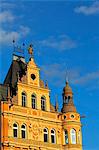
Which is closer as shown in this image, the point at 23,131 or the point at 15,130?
the point at 15,130

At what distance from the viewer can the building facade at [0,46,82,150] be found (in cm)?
6356

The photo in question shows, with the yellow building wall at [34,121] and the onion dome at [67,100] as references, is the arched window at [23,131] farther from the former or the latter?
the onion dome at [67,100]

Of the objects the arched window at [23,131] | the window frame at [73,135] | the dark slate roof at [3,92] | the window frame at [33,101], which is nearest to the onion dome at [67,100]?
the window frame at [73,135]

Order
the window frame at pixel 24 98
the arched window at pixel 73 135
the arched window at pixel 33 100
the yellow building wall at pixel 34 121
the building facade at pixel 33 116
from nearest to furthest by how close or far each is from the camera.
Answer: the yellow building wall at pixel 34 121
the building facade at pixel 33 116
the window frame at pixel 24 98
the arched window at pixel 33 100
the arched window at pixel 73 135

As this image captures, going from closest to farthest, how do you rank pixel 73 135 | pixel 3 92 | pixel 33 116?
pixel 33 116
pixel 3 92
pixel 73 135

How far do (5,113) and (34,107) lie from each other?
501 cm

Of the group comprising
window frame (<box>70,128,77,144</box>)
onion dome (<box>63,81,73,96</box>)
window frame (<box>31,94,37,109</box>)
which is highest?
onion dome (<box>63,81,73,96</box>)

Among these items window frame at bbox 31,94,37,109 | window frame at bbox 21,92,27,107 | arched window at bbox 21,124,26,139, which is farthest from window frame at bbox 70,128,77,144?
window frame at bbox 21,92,27,107

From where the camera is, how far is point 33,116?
65812 millimetres

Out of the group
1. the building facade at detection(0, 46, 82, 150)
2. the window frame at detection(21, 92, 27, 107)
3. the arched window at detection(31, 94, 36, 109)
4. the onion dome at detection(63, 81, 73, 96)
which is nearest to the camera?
the building facade at detection(0, 46, 82, 150)

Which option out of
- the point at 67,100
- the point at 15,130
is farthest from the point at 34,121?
the point at 67,100

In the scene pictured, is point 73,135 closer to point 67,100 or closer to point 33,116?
point 67,100

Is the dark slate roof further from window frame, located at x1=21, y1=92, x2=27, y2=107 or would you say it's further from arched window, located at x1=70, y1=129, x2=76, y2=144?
arched window, located at x1=70, y1=129, x2=76, y2=144

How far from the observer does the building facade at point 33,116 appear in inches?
2502
